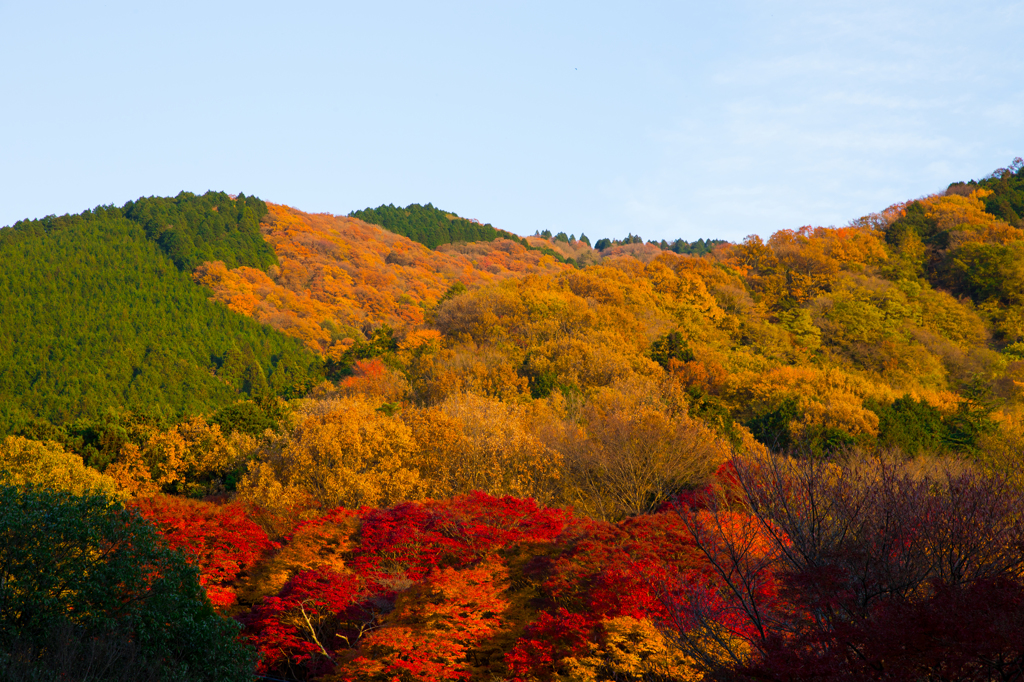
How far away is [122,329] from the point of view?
51.8m

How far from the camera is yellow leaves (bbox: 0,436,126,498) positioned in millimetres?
21783

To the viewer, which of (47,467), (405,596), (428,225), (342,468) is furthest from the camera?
(428,225)

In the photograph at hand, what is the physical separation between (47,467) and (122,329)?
31.8 m

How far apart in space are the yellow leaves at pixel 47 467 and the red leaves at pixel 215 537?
299 cm

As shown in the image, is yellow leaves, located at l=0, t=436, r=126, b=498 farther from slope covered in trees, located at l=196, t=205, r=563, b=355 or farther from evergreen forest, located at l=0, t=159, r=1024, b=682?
slope covered in trees, located at l=196, t=205, r=563, b=355

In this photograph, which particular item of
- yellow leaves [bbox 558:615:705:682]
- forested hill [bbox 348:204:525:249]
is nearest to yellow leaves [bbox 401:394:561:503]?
yellow leaves [bbox 558:615:705:682]

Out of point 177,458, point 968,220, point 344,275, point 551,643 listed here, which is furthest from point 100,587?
point 344,275

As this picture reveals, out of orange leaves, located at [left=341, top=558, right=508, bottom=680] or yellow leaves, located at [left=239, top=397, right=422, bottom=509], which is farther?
yellow leaves, located at [left=239, top=397, right=422, bottom=509]

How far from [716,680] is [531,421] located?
63.7ft

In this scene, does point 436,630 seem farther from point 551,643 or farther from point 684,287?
point 684,287

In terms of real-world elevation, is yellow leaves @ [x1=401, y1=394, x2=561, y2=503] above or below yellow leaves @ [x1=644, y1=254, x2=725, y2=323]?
below

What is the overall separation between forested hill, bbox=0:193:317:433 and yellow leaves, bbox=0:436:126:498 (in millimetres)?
15388

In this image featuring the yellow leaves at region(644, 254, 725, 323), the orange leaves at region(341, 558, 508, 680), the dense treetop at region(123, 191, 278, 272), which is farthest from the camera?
the dense treetop at region(123, 191, 278, 272)

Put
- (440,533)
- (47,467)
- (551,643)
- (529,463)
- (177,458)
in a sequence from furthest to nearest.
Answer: (177,458) < (529,463) < (47,467) < (440,533) < (551,643)
